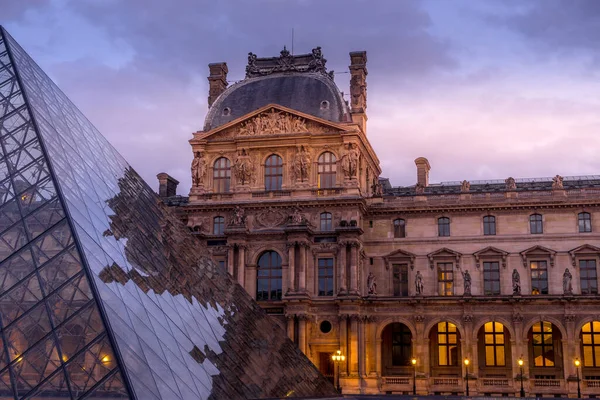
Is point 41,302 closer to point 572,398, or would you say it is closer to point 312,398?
point 312,398

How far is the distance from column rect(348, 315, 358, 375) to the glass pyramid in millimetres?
18784

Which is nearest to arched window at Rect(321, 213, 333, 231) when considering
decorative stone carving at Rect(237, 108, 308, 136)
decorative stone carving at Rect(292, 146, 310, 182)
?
decorative stone carving at Rect(292, 146, 310, 182)

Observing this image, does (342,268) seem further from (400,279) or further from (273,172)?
(273,172)

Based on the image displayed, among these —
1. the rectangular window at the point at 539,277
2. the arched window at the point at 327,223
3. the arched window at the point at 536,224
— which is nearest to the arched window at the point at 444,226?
the arched window at the point at 536,224

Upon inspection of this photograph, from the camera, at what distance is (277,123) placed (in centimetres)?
5094

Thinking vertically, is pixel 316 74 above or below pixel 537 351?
above

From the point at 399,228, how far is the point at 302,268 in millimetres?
7234

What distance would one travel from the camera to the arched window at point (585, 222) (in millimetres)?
49375

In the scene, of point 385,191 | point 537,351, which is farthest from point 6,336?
point 385,191

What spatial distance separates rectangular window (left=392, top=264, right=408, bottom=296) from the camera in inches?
1991

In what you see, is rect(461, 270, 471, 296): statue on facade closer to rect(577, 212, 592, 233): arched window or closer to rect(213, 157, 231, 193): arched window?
rect(577, 212, 592, 233): arched window

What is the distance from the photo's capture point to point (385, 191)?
56.7 metres

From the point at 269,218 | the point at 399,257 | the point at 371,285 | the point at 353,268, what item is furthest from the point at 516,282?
the point at 269,218

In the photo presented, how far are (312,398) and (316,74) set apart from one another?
3108 centimetres
